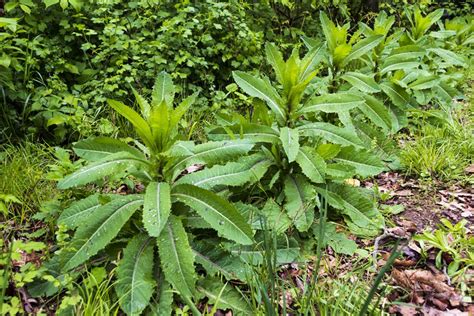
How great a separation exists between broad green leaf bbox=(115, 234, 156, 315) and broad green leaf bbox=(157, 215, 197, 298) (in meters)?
0.11

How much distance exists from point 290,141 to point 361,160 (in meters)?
0.62

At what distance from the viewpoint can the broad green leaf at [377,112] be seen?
364 centimetres

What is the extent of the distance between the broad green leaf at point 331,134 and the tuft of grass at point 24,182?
6.38 ft

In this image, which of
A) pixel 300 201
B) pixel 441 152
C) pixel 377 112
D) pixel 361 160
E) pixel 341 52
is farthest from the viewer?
pixel 441 152

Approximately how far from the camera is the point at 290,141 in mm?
2779

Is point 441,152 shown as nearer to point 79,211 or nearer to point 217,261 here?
point 217,261

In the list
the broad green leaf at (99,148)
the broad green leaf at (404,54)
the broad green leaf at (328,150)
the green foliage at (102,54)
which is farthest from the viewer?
the broad green leaf at (404,54)

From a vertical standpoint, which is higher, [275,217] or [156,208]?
[156,208]

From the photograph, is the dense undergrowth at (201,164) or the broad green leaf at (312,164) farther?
the broad green leaf at (312,164)

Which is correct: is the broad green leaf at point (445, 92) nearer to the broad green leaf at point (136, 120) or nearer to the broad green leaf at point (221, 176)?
the broad green leaf at point (221, 176)

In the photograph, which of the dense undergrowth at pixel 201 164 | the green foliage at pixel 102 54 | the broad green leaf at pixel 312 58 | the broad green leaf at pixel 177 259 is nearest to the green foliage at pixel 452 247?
the dense undergrowth at pixel 201 164

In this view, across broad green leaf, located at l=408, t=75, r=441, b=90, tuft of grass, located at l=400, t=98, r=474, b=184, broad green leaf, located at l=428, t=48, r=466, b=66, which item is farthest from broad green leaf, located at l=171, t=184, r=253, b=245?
broad green leaf, located at l=428, t=48, r=466, b=66

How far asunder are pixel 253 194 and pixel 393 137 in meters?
2.07

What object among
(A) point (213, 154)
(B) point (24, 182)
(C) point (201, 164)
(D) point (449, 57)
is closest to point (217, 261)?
(A) point (213, 154)
